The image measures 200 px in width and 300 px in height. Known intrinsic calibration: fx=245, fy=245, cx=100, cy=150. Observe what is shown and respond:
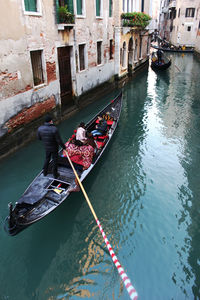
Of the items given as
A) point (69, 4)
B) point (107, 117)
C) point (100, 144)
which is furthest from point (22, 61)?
point (69, 4)

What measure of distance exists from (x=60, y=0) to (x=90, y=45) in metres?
2.48

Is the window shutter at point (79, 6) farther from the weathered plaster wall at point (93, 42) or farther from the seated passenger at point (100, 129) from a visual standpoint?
the seated passenger at point (100, 129)

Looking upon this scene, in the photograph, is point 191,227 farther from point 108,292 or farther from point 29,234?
point 29,234

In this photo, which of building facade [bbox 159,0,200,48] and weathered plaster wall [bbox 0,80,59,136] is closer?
weathered plaster wall [bbox 0,80,59,136]

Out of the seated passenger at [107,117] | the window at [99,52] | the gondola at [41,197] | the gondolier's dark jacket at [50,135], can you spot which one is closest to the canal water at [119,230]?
the gondola at [41,197]

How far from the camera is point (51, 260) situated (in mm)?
3697

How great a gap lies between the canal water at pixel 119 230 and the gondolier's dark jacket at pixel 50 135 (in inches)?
47.3

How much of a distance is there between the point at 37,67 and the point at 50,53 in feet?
2.28

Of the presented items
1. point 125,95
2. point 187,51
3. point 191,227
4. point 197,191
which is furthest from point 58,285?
point 187,51

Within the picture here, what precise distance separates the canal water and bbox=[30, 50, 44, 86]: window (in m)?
1.98

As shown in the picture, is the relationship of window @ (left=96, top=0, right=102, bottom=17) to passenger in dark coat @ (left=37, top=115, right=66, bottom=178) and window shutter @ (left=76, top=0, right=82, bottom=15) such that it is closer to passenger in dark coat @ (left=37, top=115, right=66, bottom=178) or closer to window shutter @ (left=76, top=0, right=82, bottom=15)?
window shutter @ (left=76, top=0, right=82, bottom=15)

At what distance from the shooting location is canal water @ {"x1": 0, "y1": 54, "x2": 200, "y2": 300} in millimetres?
3352

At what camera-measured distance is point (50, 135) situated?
411cm

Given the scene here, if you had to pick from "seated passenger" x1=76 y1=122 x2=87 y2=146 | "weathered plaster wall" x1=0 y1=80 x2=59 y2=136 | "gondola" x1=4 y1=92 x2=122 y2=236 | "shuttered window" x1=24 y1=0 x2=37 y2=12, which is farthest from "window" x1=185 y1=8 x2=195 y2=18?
"seated passenger" x1=76 y1=122 x2=87 y2=146
